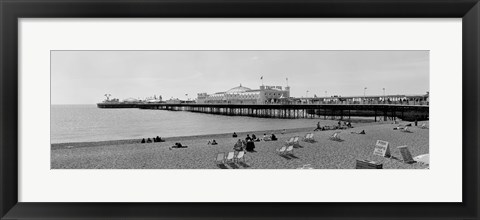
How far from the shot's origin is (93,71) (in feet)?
13.0

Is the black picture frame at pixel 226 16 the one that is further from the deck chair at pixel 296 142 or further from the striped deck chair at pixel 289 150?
the deck chair at pixel 296 142

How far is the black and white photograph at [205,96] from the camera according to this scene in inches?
146

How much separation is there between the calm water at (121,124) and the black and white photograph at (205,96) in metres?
0.02

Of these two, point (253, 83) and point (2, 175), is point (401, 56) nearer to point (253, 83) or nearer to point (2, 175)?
point (253, 83)

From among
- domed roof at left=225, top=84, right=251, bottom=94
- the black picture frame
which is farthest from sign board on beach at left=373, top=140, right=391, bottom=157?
domed roof at left=225, top=84, right=251, bottom=94

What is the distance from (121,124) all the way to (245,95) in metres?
2.17

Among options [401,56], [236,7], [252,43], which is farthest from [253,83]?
[401,56]

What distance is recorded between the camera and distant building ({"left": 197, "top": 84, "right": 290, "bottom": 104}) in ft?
15.4

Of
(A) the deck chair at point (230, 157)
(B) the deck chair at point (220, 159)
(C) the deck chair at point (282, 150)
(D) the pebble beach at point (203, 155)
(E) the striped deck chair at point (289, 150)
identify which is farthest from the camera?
(C) the deck chair at point (282, 150)

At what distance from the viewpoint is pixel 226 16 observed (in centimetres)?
333

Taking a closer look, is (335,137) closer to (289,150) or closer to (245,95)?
(289,150)

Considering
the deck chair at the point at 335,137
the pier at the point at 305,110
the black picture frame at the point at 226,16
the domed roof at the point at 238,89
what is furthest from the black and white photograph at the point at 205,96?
the deck chair at the point at 335,137

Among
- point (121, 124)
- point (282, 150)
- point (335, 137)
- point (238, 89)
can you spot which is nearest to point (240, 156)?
point (282, 150)

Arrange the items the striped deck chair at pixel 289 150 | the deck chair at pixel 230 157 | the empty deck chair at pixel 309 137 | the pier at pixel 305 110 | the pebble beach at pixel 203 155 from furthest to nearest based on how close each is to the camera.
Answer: the empty deck chair at pixel 309 137, the pier at pixel 305 110, the striped deck chair at pixel 289 150, the deck chair at pixel 230 157, the pebble beach at pixel 203 155
